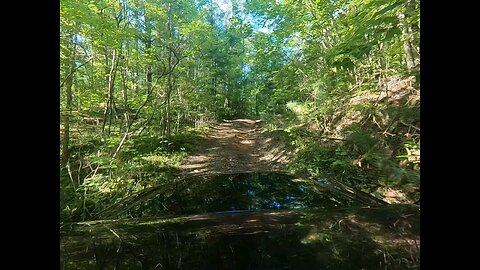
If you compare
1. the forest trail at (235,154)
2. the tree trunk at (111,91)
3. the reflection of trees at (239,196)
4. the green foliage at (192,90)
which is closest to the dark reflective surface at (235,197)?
the reflection of trees at (239,196)

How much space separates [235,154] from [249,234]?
10754 mm

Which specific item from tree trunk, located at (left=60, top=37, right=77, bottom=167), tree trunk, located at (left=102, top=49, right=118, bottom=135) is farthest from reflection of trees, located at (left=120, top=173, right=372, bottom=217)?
tree trunk, located at (left=102, top=49, right=118, bottom=135)

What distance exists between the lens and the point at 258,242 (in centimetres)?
177

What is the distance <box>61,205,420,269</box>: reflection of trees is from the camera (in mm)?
1523

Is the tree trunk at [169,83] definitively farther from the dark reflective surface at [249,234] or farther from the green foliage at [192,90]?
the dark reflective surface at [249,234]

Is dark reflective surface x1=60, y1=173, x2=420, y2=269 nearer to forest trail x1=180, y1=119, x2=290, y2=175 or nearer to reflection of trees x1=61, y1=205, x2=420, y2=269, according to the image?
reflection of trees x1=61, y1=205, x2=420, y2=269

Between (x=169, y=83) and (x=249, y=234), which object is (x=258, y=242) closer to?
(x=249, y=234)

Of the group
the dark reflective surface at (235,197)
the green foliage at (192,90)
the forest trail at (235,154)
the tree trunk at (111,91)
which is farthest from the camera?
the forest trail at (235,154)

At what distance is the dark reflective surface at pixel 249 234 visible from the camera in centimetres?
154

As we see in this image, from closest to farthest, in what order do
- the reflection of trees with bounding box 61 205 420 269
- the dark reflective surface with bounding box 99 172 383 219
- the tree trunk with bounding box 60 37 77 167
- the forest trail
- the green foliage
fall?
the reflection of trees with bounding box 61 205 420 269
the dark reflective surface with bounding box 99 172 383 219
the green foliage
the tree trunk with bounding box 60 37 77 167
the forest trail
